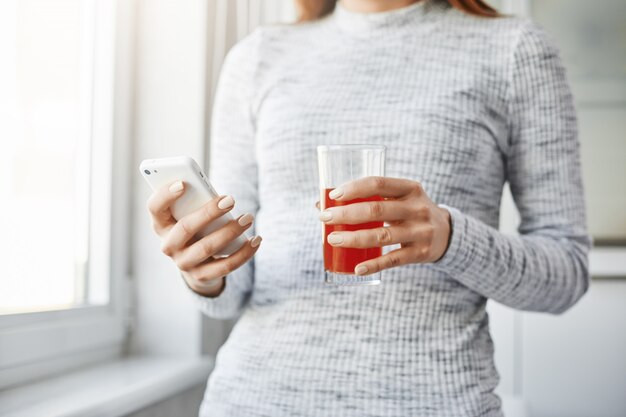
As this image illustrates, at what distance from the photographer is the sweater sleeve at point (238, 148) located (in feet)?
3.96

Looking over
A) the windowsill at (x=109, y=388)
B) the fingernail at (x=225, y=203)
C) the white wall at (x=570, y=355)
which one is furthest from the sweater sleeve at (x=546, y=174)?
the white wall at (x=570, y=355)

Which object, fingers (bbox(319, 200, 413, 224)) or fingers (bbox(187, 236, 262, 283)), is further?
fingers (bbox(187, 236, 262, 283))

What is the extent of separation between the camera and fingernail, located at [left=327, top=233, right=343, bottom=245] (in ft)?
2.61

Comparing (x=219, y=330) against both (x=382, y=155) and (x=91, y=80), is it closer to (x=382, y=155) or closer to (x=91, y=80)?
(x=91, y=80)

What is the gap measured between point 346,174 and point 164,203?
23 centimetres

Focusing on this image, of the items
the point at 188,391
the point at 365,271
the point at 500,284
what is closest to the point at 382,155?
the point at 365,271

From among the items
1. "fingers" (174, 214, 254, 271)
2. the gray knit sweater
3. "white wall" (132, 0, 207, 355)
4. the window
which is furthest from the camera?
"white wall" (132, 0, 207, 355)

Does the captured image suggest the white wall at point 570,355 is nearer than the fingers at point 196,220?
No

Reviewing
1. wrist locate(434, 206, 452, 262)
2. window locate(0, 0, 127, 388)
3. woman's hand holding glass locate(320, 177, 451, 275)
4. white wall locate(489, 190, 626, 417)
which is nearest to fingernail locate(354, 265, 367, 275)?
woman's hand holding glass locate(320, 177, 451, 275)

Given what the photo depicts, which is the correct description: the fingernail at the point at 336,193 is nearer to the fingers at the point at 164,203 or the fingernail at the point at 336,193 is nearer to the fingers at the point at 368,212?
the fingers at the point at 368,212

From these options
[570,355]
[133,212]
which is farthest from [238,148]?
[570,355]

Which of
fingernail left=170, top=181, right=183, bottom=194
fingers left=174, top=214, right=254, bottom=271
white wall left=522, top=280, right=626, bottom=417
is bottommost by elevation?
white wall left=522, top=280, right=626, bottom=417

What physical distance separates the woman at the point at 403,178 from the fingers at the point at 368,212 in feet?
0.40

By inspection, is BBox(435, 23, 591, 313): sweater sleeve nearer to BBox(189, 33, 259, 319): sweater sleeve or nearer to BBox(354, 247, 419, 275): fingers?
BBox(354, 247, 419, 275): fingers
